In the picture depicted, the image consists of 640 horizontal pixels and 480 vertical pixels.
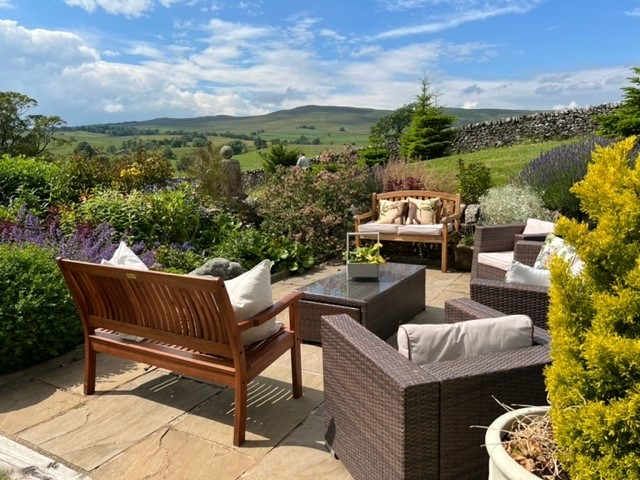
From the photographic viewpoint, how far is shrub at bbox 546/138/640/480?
1.21m

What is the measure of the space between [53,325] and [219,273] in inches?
47.7

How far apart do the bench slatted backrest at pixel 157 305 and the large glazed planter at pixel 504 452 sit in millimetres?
1206

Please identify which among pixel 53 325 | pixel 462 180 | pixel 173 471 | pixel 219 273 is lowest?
pixel 173 471

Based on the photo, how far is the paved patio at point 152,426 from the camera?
223 cm

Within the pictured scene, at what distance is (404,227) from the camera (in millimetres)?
6141

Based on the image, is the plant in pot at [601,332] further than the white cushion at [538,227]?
No

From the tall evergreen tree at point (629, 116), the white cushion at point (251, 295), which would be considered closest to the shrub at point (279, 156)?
the tall evergreen tree at point (629, 116)

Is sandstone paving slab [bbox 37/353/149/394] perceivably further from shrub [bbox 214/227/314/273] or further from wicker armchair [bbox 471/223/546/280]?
wicker armchair [bbox 471/223/546/280]

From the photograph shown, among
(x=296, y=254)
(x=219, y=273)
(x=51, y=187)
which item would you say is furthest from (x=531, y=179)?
(x=51, y=187)

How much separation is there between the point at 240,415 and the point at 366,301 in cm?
137

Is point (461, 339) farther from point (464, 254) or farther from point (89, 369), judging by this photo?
point (464, 254)

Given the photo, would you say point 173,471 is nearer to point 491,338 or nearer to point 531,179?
point 491,338

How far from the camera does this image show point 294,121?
71.3 meters

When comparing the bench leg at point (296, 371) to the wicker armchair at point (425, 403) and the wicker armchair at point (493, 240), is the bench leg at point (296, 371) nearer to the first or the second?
the wicker armchair at point (425, 403)
